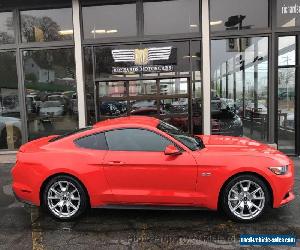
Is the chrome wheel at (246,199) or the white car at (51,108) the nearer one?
the chrome wheel at (246,199)

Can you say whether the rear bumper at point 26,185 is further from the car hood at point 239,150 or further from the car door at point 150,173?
the car hood at point 239,150

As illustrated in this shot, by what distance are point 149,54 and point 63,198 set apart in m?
5.61

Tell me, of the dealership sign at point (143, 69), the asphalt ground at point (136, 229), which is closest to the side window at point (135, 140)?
the asphalt ground at point (136, 229)

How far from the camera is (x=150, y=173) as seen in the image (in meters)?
5.39

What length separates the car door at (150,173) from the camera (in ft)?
17.5

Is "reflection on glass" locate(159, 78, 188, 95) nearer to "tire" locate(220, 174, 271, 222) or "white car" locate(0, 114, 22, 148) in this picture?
"white car" locate(0, 114, 22, 148)

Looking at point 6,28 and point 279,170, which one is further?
point 6,28

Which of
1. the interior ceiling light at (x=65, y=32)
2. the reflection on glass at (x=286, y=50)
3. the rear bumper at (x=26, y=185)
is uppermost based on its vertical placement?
the interior ceiling light at (x=65, y=32)

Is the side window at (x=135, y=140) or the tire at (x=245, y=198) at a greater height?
the side window at (x=135, y=140)

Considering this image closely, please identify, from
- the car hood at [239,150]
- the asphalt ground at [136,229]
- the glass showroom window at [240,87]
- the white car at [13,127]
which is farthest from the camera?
the white car at [13,127]

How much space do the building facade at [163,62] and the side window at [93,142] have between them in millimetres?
4661

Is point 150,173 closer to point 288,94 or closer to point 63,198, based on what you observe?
point 63,198

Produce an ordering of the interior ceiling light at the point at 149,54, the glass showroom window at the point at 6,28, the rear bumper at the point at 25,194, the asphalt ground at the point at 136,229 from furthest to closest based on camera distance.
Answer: the glass showroom window at the point at 6,28, the interior ceiling light at the point at 149,54, the rear bumper at the point at 25,194, the asphalt ground at the point at 136,229

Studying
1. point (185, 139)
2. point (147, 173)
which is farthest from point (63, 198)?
point (185, 139)
